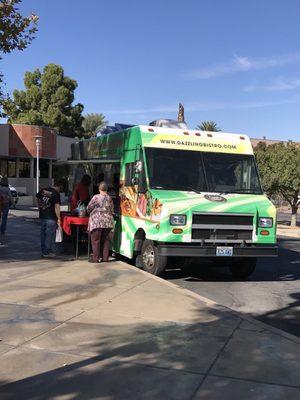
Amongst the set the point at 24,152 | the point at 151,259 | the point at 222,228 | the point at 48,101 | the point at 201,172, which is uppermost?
the point at 48,101

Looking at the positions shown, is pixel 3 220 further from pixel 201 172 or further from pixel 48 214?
pixel 201 172

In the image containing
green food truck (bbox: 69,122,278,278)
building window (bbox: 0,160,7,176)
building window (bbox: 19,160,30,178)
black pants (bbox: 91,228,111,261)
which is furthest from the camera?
building window (bbox: 19,160,30,178)

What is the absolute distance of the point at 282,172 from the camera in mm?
35188

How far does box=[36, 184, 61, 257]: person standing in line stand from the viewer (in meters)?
11.4

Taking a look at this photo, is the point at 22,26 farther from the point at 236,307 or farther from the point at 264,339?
the point at 264,339

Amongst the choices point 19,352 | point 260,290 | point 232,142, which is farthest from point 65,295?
point 232,142

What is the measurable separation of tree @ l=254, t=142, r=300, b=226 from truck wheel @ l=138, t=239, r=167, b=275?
2607cm

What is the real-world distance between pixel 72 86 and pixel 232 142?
153 ft

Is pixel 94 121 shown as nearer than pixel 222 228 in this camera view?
No

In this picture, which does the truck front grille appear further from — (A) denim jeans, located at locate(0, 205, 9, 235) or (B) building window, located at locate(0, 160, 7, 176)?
(B) building window, located at locate(0, 160, 7, 176)

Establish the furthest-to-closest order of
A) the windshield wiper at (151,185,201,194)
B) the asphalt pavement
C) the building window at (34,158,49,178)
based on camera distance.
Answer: the building window at (34,158,49,178) → the windshield wiper at (151,185,201,194) → the asphalt pavement

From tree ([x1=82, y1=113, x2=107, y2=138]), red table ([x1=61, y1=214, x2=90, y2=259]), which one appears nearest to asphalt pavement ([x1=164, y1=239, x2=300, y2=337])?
red table ([x1=61, y1=214, x2=90, y2=259])

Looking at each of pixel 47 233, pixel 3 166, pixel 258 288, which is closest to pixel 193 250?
pixel 258 288

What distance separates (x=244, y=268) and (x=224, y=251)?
1.42 meters
